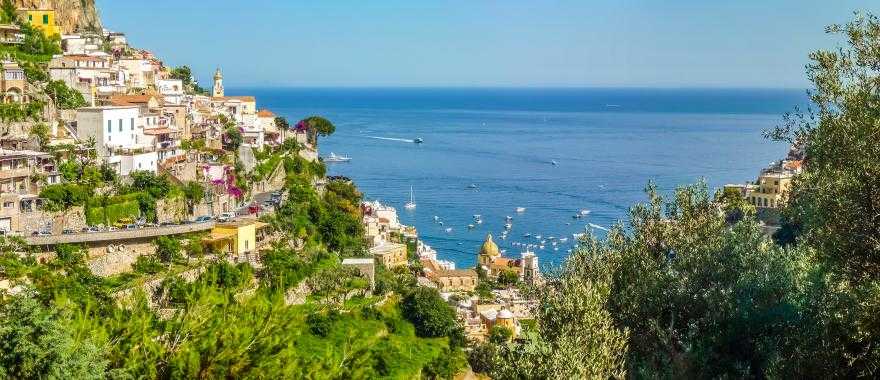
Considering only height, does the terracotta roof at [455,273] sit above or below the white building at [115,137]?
below

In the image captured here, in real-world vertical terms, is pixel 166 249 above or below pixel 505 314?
above

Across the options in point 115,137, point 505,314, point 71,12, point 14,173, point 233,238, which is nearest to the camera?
point 14,173

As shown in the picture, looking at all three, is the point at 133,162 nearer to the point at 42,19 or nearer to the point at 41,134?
the point at 41,134

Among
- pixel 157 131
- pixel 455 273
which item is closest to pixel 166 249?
pixel 157 131

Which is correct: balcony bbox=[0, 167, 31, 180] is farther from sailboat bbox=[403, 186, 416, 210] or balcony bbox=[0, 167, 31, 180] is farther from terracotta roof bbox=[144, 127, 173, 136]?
sailboat bbox=[403, 186, 416, 210]

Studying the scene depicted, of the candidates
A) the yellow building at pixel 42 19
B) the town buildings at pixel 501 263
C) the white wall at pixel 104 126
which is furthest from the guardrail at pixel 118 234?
the yellow building at pixel 42 19

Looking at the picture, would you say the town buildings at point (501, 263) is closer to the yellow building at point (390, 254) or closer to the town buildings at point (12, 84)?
the yellow building at point (390, 254)

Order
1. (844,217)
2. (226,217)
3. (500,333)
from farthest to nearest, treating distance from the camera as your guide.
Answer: (226,217) < (500,333) < (844,217)
